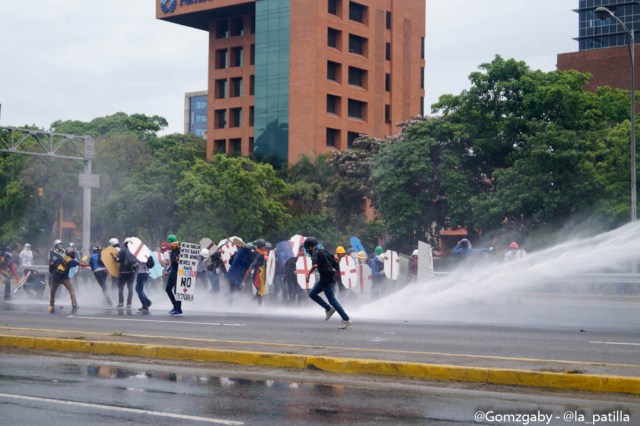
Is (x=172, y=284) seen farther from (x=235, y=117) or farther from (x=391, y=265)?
(x=235, y=117)

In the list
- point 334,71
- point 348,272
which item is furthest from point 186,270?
point 334,71

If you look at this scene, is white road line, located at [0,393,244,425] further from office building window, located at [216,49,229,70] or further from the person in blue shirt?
office building window, located at [216,49,229,70]

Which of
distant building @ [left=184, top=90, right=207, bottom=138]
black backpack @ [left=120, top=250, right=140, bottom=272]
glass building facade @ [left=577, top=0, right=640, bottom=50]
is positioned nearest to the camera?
black backpack @ [left=120, top=250, right=140, bottom=272]

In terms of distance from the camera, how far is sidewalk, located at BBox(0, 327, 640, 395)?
31.7ft

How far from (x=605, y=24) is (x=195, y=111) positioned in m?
70.6

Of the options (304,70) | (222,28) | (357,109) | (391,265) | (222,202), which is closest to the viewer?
(391,265)

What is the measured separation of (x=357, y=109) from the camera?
7850 centimetres

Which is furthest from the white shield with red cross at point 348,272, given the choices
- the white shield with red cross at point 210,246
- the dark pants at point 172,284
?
the dark pants at point 172,284

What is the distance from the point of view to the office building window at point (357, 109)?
77.9 metres

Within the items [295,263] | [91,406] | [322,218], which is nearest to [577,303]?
[295,263]

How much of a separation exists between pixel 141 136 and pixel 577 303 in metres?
55.8

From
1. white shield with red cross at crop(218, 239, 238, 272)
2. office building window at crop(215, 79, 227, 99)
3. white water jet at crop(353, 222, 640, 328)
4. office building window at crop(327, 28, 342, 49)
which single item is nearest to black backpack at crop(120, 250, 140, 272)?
white shield with red cross at crop(218, 239, 238, 272)

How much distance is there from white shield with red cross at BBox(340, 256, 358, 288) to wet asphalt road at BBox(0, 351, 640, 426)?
1226cm

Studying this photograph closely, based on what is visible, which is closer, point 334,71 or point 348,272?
point 348,272
